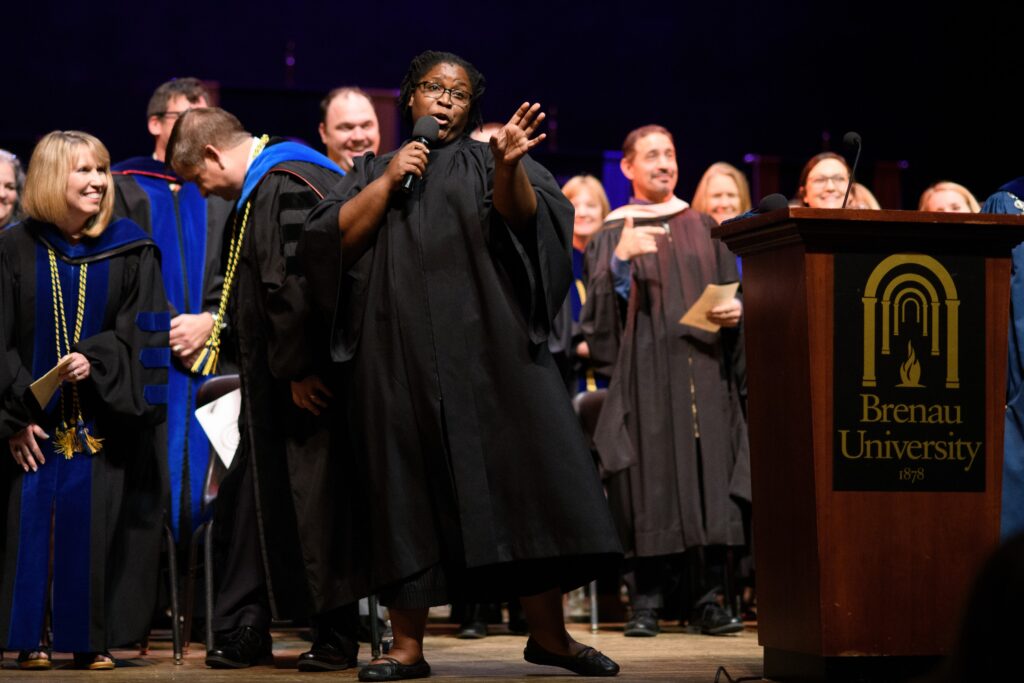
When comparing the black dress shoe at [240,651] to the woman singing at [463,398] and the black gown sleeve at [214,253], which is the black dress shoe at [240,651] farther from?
the black gown sleeve at [214,253]

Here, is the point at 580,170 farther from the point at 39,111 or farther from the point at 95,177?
the point at 95,177

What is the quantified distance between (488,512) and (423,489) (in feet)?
0.67

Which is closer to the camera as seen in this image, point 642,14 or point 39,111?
point 39,111

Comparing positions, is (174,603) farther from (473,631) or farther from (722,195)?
(722,195)

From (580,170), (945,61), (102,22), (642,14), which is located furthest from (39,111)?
(945,61)

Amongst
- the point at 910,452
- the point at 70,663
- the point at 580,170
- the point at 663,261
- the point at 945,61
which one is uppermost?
the point at 945,61

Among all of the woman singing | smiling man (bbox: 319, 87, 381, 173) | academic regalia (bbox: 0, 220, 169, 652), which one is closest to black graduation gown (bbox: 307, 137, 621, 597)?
the woman singing

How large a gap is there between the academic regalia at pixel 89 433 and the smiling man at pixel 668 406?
206 centimetres

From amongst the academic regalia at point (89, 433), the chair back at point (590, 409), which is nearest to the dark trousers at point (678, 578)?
the chair back at point (590, 409)

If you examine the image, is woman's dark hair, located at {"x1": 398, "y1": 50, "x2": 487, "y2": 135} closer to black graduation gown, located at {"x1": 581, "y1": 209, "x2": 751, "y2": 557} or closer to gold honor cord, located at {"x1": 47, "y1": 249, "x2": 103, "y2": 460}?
gold honor cord, located at {"x1": 47, "y1": 249, "x2": 103, "y2": 460}

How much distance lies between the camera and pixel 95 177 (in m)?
4.38

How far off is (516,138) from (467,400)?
2.33ft

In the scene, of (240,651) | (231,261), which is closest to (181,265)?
(231,261)

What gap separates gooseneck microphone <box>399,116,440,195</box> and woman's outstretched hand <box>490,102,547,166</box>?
0.24 m
